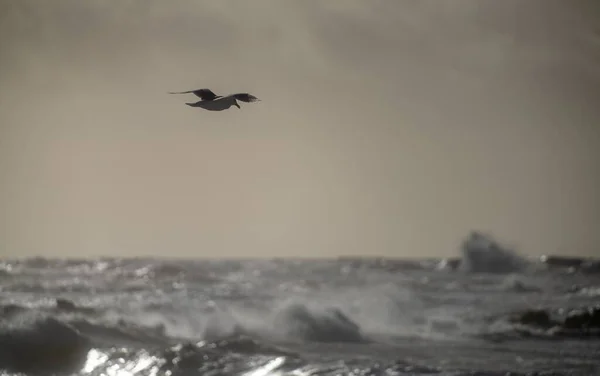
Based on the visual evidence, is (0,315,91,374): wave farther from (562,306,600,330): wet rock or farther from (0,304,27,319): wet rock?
(562,306,600,330): wet rock

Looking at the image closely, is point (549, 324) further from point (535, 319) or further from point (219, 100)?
point (219, 100)

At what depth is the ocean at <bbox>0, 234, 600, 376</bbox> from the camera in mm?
6430

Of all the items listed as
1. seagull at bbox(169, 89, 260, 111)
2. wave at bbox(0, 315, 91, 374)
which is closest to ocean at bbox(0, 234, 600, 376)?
wave at bbox(0, 315, 91, 374)

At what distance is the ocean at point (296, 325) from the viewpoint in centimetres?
643

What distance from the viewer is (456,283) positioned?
15.3m

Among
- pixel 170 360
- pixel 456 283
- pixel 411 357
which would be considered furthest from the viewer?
pixel 456 283

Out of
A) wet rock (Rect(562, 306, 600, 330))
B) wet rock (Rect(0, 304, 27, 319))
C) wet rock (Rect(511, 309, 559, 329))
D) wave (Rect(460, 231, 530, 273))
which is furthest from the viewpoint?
wave (Rect(460, 231, 530, 273))

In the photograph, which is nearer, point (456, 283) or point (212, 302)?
point (212, 302)

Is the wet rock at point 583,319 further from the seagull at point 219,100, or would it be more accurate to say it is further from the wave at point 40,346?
the seagull at point 219,100

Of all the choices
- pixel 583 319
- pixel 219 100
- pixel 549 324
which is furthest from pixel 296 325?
pixel 219 100

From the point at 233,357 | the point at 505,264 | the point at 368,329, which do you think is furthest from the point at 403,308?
the point at 505,264

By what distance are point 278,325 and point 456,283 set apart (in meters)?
7.04

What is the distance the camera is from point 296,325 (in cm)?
872

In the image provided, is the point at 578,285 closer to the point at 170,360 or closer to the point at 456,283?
the point at 456,283
